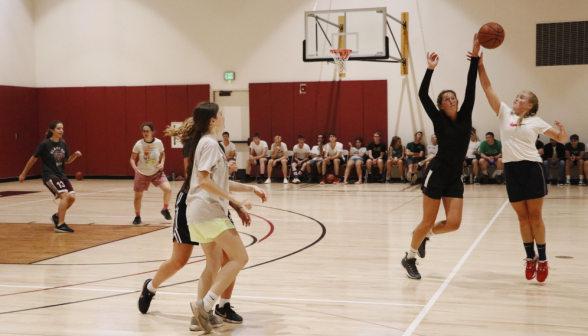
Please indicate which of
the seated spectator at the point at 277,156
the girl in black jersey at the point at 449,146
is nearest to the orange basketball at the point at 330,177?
the seated spectator at the point at 277,156

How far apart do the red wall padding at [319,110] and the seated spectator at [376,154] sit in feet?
1.84

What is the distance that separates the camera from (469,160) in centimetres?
1505

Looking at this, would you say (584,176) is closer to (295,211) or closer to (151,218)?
(295,211)

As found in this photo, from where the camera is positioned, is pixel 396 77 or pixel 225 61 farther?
pixel 225 61

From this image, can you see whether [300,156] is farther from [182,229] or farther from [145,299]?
[182,229]

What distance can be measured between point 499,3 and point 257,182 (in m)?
7.87

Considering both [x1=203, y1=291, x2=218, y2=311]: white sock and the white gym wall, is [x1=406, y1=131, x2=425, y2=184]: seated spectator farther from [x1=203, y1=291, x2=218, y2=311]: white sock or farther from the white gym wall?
[x1=203, y1=291, x2=218, y2=311]: white sock

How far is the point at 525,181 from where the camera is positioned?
17.1 feet

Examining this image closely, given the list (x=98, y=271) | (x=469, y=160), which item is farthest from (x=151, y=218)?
(x=469, y=160)

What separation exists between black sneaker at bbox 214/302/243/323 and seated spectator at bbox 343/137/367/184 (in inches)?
449

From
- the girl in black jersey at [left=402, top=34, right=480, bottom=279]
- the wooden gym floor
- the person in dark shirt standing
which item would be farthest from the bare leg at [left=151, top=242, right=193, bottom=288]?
the person in dark shirt standing

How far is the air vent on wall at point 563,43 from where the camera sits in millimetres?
15000

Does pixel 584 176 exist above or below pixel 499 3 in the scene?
below

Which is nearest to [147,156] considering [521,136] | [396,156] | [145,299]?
[145,299]
